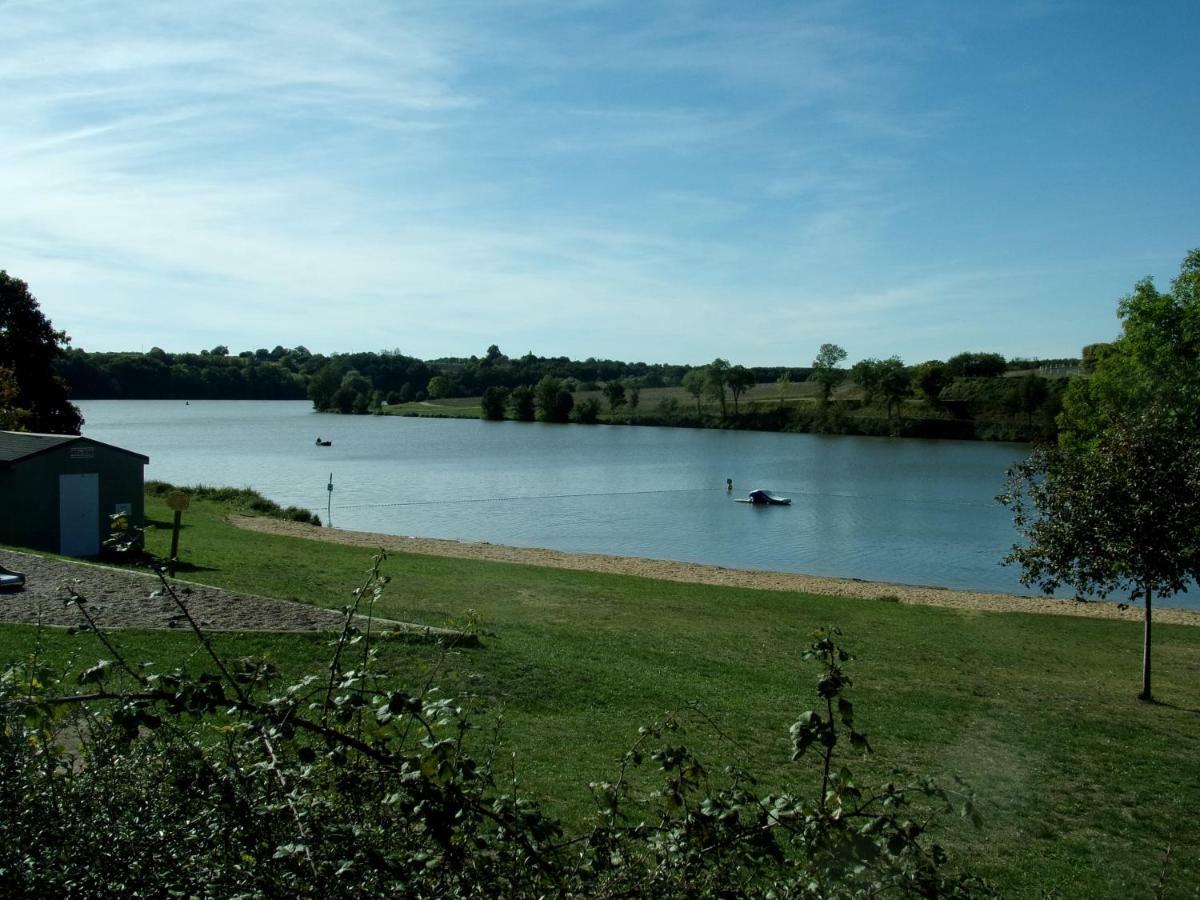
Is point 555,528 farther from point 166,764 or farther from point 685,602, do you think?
point 166,764

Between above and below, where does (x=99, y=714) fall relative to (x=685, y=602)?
above

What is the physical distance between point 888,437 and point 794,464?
40.1 m

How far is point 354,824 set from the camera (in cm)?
315

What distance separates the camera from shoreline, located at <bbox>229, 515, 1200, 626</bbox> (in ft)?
88.7

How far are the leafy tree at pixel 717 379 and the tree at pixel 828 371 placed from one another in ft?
41.9

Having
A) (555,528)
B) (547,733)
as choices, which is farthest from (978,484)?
(547,733)

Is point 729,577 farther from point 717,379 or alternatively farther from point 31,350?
point 717,379

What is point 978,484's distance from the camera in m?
66.6

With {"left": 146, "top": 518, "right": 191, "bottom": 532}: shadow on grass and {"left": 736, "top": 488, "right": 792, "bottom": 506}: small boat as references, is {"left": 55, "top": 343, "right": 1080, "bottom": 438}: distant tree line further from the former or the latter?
{"left": 146, "top": 518, "right": 191, "bottom": 532}: shadow on grass

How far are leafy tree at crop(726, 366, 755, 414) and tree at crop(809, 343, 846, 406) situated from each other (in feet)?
30.2

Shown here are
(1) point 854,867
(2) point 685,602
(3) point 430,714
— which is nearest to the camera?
(1) point 854,867

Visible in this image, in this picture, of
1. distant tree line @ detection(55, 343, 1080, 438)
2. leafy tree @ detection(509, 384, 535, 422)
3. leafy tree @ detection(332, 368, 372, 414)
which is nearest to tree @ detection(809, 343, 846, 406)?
distant tree line @ detection(55, 343, 1080, 438)

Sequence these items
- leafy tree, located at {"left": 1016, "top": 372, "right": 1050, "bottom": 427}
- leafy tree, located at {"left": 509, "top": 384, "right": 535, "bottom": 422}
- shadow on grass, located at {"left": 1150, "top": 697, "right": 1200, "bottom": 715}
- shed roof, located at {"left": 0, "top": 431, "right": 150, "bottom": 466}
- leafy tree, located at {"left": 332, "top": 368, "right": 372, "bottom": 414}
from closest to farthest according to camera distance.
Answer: shadow on grass, located at {"left": 1150, "top": 697, "right": 1200, "bottom": 715} → shed roof, located at {"left": 0, "top": 431, "right": 150, "bottom": 466} → leafy tree, located at {"left": 1016, "top": 372, "right": 1050, "bottom": 427} → leafy tree, located at {"left": 509, "top": 384, "right": 535, "bottom": 422} → leafy tree, located at {"left": 332, "top": 368, "right": 372, "bottom": 414}

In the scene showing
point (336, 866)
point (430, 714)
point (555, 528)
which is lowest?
point (555, 528)
